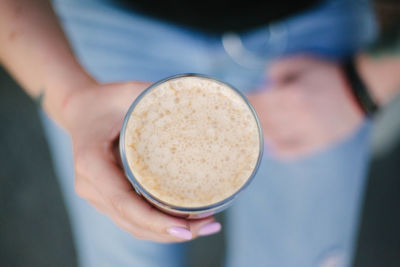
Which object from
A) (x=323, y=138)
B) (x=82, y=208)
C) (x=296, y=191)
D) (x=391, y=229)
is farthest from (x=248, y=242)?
(x=391, y=229)

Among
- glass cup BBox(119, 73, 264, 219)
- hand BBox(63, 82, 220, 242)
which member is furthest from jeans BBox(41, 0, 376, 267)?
glass cup BBox(119, 73, 264, 219)

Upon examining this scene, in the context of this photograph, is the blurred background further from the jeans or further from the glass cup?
the glass cup

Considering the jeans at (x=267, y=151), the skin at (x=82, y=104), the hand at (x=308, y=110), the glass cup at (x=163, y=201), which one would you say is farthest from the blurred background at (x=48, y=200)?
the glass cup at (x=163, y=201)

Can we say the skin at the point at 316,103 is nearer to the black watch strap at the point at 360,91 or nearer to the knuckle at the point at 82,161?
the black watch strap at the point at 360,91

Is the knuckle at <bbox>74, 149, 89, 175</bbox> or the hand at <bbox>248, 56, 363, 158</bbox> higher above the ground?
the hand at <bbox>248, 56, 363, 158</bbox>

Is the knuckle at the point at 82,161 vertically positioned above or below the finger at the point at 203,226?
above

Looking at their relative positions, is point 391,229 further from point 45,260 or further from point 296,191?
point 45,260
